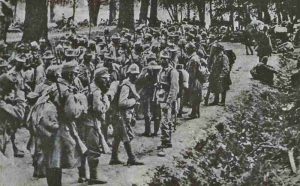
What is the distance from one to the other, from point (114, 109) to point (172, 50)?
4.58 m

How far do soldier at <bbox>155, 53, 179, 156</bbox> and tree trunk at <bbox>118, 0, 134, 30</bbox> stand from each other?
14539mm

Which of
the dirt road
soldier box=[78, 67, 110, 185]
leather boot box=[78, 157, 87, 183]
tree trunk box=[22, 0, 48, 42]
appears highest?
tree trunk box=[22, 0, 48, 42]

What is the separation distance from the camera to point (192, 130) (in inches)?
544

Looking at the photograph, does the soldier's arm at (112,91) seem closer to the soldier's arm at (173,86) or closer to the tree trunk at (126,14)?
the soldier's arm at (173,86)

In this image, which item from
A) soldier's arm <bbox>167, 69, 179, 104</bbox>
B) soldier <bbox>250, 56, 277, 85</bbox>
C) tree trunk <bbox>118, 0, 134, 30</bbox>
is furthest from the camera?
tree trunk <bbox>118, 0, 134, 30</bbox>

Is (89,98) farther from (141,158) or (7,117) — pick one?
(141,158)

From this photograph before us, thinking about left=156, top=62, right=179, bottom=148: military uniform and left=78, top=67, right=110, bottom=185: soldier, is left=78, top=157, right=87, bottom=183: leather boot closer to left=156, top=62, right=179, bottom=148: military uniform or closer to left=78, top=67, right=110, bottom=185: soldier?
left=78, top=67, right=110, bottom=185: soldier

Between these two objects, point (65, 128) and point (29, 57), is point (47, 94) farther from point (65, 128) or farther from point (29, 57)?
point (29, 57)

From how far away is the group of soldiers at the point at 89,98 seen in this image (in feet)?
26.9

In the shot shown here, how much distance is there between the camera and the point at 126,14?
27.0 meters

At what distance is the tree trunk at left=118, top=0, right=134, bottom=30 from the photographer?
26781 mm

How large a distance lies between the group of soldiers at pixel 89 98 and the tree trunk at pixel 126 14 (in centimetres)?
1041

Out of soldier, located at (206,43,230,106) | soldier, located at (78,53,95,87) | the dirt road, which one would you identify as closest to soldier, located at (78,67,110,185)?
the dirt road

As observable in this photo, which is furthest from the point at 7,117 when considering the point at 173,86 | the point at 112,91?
the point at 173,86
